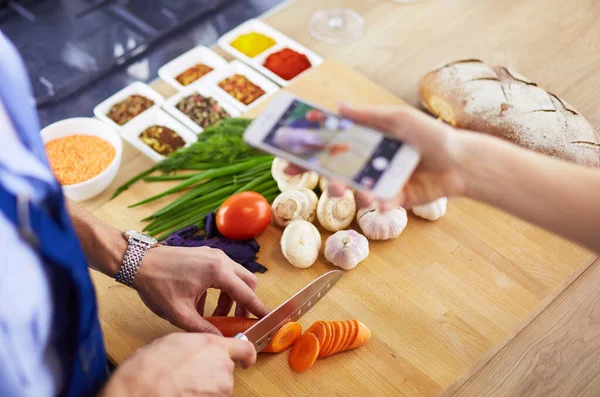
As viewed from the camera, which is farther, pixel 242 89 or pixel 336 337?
pixel 242 89

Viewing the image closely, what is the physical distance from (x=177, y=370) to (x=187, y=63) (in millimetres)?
1371

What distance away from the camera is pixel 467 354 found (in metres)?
1.37

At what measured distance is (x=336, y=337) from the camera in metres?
1.32

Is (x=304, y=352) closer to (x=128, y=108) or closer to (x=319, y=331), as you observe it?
(x=319, y=331)

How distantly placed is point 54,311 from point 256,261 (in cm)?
74

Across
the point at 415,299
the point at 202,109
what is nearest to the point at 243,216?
the point at 415,299

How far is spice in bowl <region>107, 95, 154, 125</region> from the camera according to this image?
1.93 m

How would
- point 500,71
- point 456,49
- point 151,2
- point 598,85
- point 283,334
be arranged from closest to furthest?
point 283,334 < point 500,71 < point 598,85 < point 456,49 < point 151,2

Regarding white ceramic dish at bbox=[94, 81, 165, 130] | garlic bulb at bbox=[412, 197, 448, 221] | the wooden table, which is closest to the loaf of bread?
the wooden table

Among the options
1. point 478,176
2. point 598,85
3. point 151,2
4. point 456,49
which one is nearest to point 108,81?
point 151,2

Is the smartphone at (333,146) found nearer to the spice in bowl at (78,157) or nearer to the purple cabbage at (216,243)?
the purple cabbage at (216,243)

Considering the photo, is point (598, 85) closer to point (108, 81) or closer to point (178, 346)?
point (178, 346)

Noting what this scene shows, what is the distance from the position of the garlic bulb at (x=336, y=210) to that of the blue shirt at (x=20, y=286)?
82 centimetres

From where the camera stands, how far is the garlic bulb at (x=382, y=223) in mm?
1513
